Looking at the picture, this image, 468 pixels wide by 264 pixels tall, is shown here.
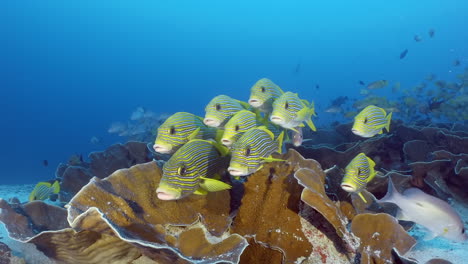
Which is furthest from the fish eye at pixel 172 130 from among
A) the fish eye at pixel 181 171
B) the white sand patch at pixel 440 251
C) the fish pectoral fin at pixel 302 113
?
the white sand patch at pixel 440 251

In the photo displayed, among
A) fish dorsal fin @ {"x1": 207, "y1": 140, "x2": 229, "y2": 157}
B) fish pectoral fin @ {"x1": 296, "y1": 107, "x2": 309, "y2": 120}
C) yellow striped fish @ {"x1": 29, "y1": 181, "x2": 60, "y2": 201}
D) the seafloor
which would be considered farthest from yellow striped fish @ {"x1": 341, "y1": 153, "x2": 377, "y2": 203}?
yellow striped fish @ {"x1": 29, "y1": 181, "x2": 60, "y2": 201}

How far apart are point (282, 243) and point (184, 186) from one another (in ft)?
3.88

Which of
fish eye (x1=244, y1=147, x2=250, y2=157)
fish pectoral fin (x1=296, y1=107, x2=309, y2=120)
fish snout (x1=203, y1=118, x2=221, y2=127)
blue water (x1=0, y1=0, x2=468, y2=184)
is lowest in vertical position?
fish eye (x1=244, y1=147, x2=250, y2=157)

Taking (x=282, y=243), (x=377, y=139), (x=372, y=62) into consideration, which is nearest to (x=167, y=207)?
(x=282, y=243)

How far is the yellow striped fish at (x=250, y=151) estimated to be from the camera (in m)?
2.59

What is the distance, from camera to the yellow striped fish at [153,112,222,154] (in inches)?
126

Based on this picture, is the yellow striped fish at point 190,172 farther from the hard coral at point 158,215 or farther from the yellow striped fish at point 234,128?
the hard coral at point 158,215

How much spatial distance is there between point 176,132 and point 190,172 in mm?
764

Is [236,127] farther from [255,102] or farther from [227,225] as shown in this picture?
[227,225]

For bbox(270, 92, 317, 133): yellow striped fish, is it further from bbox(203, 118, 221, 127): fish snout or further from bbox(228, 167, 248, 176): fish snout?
bbox(228, 167, 248, 176): fish snout

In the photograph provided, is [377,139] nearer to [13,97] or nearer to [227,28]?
[13,97]

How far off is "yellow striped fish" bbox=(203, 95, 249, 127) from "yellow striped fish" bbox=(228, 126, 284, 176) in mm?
731

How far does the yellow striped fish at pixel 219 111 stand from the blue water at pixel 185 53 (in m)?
56.9

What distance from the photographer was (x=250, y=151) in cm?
268
